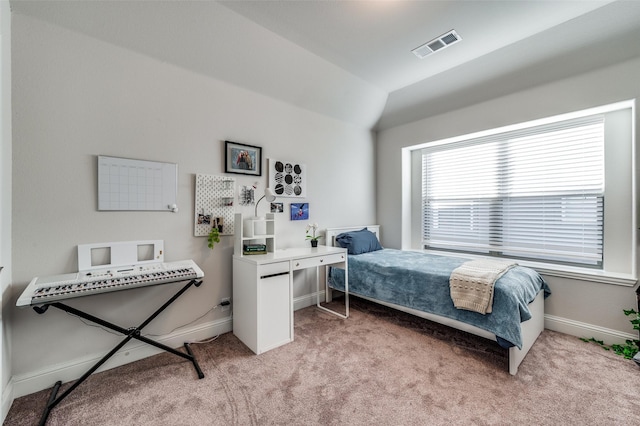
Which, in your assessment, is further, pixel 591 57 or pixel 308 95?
pixel 308 95

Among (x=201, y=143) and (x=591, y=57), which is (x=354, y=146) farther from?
(x=591, y=57)

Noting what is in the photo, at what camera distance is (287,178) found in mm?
2979

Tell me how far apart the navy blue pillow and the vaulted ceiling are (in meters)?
1.69

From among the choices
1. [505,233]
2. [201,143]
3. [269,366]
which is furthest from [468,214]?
[201,143]

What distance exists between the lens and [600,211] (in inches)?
99.0

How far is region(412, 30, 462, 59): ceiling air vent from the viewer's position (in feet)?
7.61

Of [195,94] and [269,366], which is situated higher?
[195,94]

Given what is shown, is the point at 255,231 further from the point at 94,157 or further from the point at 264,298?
the point at 94,157

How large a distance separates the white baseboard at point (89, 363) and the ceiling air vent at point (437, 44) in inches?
127

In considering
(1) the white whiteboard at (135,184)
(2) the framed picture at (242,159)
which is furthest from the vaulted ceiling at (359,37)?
(1) the white whiteboard at (135,184)

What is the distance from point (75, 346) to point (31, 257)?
0.68 m

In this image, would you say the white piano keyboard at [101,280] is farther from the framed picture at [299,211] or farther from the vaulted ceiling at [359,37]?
the vaulted ceiling at [359,37]

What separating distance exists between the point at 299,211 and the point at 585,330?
9.75ft

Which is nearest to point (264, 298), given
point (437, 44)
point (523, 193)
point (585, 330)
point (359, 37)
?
point (359, 37)
